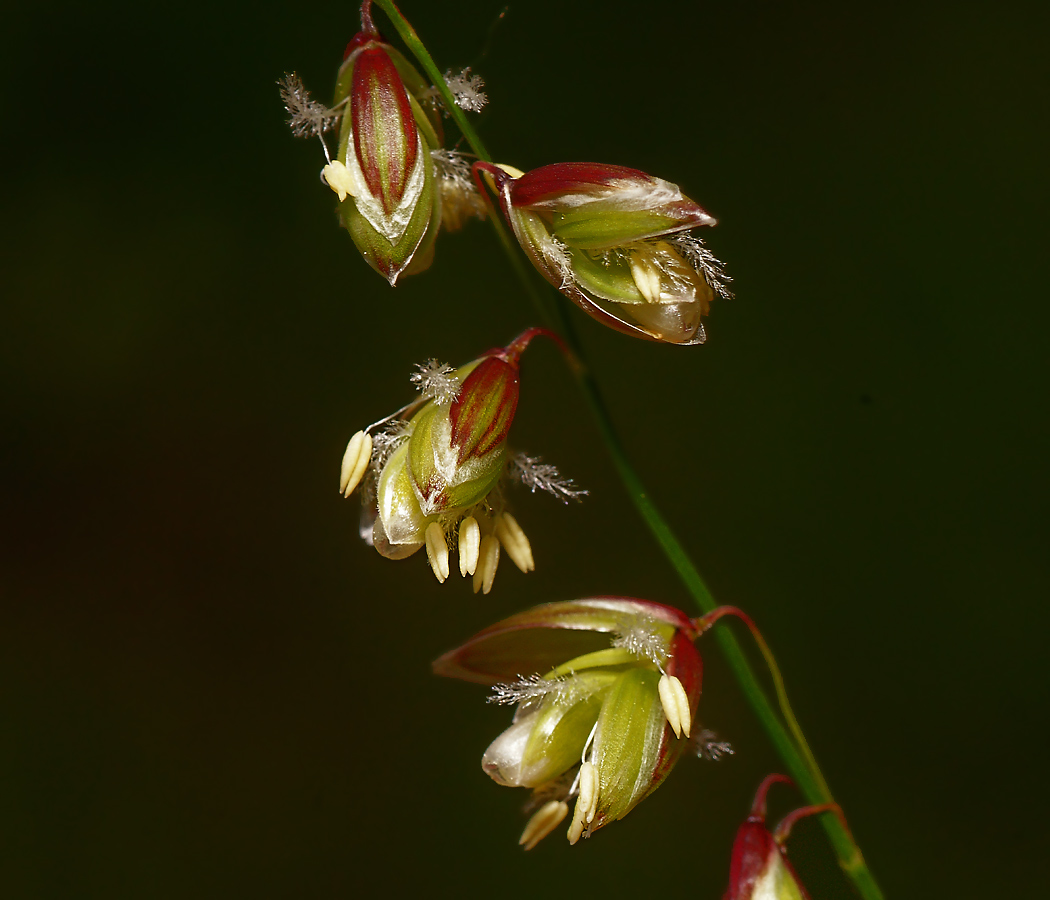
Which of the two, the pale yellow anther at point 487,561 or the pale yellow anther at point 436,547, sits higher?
the pale yellow anther at point 436,547

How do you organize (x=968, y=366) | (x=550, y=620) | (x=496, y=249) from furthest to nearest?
1. (x=496, y=249)
2. (x=968, y=366)
3. (x=550, y=620)

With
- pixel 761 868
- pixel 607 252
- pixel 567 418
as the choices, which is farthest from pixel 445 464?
pixel 567 418

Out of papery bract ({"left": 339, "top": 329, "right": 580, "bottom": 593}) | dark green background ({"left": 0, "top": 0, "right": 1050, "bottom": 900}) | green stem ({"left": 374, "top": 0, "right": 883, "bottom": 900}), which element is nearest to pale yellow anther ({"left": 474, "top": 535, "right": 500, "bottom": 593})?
papery bract ({"left": 339, "top": 329, "right": 580, "bottom": 593})

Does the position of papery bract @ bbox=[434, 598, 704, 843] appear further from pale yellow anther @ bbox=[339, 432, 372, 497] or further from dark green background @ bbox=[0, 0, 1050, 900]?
dark green background @ bbox=[0, 0, 1050, 900]

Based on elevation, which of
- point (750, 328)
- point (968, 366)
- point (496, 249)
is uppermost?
point (496, 249)

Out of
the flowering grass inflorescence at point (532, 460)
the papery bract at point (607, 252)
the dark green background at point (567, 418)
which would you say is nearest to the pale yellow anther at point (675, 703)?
the flowering grass inflorescence at point (532, 460)

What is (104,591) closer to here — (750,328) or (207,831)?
(207,831)

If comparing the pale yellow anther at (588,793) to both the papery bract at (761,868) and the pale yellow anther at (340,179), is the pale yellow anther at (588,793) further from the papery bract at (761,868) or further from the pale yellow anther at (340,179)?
the pale yellow anther at (340,179)

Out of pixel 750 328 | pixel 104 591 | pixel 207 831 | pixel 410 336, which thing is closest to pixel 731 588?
pixel 750 328
